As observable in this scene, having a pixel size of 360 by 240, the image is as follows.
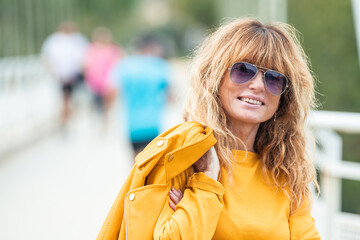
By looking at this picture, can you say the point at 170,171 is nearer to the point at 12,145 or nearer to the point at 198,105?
the point at 198,105

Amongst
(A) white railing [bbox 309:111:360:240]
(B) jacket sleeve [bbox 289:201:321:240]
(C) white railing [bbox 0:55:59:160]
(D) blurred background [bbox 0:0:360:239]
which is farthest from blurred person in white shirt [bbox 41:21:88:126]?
(B) jacket sleeve [bbox 289:201:321:240]

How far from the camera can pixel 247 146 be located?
2.17 m

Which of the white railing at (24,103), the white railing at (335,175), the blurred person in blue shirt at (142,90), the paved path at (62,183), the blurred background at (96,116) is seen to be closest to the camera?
the white railing at (335,175)

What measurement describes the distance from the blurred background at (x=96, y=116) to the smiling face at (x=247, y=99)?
1.50 ft

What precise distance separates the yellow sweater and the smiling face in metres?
0.16

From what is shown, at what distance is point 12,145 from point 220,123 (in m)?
7.15

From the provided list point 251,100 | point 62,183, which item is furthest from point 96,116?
point 251,100

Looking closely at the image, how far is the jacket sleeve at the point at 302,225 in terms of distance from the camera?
2.04 metres

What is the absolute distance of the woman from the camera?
1884 millimetres

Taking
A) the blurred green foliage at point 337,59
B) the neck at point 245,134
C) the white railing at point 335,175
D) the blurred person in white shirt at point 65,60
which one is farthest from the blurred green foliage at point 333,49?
the blurred person in white shirt at point 65,60

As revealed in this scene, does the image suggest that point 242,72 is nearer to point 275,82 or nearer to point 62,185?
point 275,82

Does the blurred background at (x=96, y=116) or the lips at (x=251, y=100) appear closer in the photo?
the lips at (x=251, y=100)

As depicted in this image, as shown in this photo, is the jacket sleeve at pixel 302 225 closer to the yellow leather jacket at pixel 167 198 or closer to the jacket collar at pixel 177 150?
the yellow leather jacket at pixel 167 198

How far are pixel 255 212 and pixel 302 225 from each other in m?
0.24
